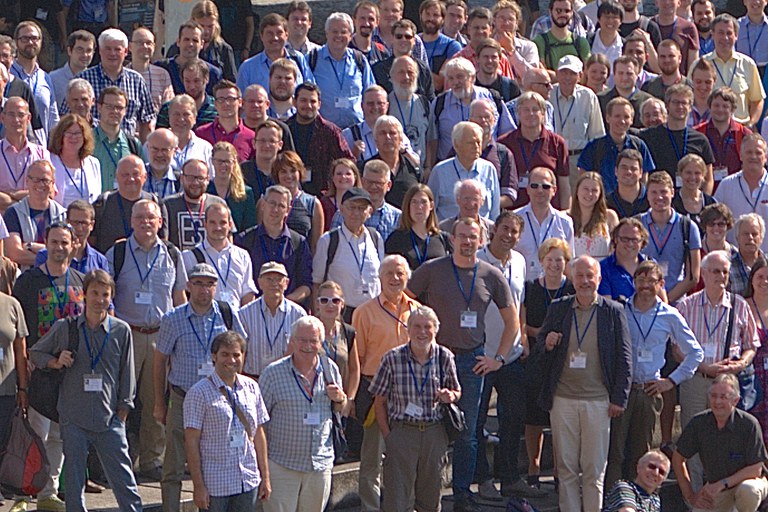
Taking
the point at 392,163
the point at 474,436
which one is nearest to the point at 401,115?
the point at 392,163

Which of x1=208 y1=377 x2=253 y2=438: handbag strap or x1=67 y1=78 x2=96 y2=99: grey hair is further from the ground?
x1=67 y1=78 x2=96 y2=99: grey hair

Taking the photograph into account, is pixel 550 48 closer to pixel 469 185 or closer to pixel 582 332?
pixel 469 185

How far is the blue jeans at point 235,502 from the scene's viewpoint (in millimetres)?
10195

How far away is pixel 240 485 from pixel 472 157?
13.0 ft

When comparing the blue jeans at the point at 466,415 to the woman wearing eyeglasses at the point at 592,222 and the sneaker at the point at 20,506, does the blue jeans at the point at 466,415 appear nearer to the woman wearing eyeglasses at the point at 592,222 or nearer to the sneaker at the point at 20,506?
the woman wearing eyeglasses at the point at 592,222

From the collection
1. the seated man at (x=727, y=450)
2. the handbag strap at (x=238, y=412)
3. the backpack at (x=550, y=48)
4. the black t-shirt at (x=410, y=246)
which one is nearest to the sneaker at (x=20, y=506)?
the handbag strap at (x=238, y=412)

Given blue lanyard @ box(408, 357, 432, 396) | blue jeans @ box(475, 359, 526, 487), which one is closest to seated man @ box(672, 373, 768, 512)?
blue jeans @ box(475, 359, 526, 487)

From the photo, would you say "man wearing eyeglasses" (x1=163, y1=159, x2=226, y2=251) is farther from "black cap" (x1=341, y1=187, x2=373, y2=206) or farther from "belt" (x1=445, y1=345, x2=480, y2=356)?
"belt" (x1=445, y1=345, x2=480, y2=356)

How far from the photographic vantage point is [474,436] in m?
11.6

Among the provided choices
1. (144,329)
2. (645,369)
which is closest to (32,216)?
(144,329)

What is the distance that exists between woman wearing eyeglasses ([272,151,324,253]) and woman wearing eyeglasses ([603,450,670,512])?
2814 mm

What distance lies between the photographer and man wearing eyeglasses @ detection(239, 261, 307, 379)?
11.1m

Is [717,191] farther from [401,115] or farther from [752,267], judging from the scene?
[401,115]

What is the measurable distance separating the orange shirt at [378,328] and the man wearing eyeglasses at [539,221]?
1459mm
